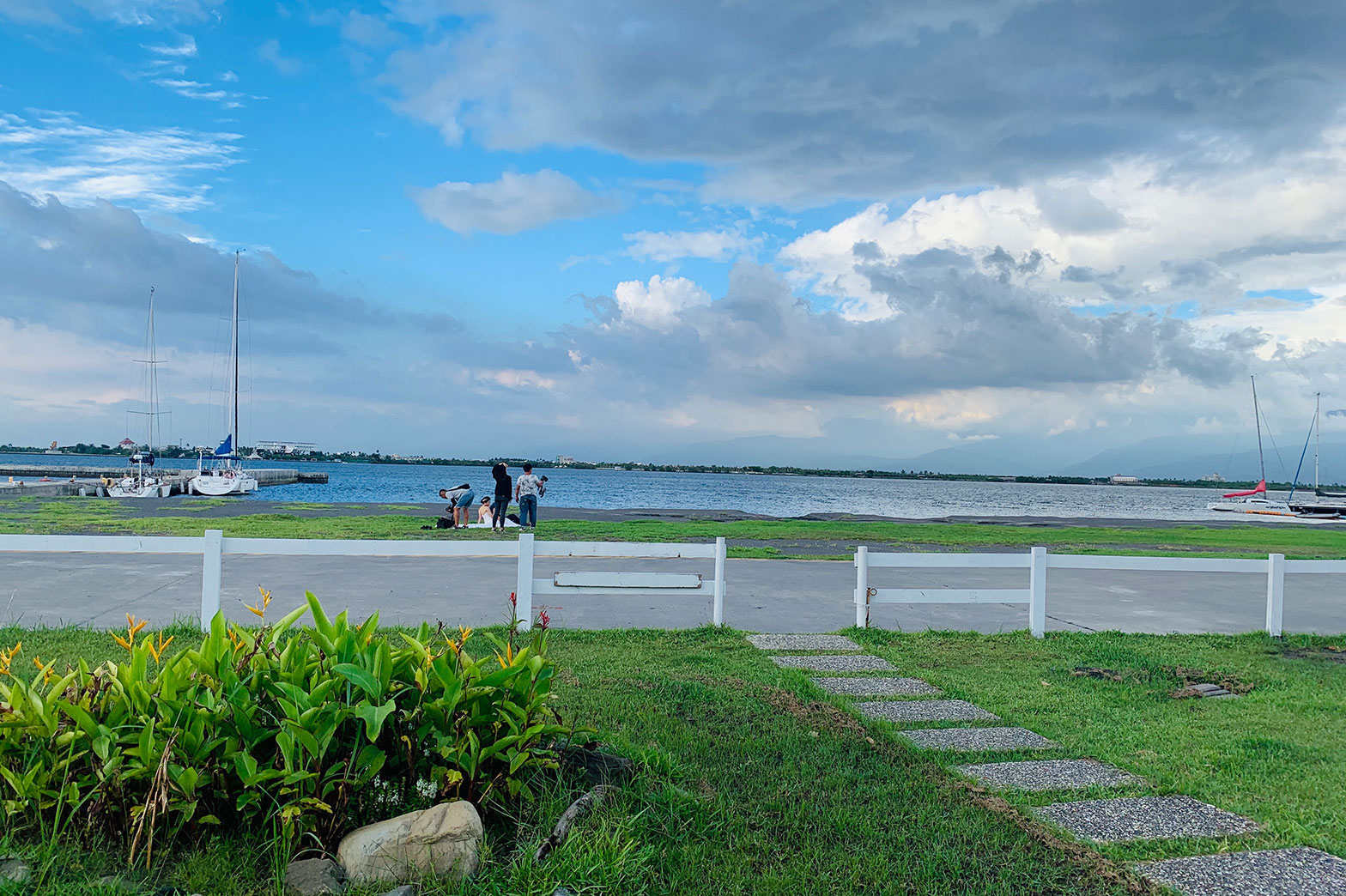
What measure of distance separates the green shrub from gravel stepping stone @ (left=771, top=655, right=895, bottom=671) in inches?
161

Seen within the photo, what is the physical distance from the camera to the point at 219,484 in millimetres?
48594

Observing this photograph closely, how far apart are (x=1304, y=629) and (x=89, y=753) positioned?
12385mm

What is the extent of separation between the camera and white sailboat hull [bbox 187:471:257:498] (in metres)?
48.3

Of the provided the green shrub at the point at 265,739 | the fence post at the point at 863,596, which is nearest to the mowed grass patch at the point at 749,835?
the green shrub at the point at 265,739

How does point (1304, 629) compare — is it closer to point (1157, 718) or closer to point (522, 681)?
point (1157, 718)

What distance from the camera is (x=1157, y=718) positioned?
6492mm

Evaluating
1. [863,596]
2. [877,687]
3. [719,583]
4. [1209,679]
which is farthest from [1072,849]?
[719,583]

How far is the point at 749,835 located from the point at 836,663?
4.12m

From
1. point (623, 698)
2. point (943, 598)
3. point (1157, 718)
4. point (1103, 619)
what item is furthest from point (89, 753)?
point (1103, 619)

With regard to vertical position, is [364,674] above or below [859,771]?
above

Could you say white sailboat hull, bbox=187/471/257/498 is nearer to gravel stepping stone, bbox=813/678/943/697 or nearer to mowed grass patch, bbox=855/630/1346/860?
gravel stepping stone, bbox=813/678/943/697

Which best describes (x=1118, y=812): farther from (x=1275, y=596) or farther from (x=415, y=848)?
(x=1275, y=596)

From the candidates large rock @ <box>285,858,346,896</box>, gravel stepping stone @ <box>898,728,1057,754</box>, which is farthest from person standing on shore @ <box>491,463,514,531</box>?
large rock @ <box>285,858,346,896</box>

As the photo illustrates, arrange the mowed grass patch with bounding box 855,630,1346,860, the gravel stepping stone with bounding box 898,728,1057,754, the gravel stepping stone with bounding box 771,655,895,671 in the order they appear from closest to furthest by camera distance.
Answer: the mowed grass patch with bounding box 855,630,1346,860, the gravel stepping stone with bounding box 898,728,1057,754, the gravel stepping stone with bounding box 771,655,895,671
